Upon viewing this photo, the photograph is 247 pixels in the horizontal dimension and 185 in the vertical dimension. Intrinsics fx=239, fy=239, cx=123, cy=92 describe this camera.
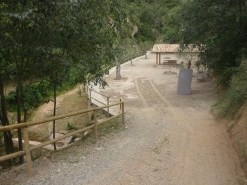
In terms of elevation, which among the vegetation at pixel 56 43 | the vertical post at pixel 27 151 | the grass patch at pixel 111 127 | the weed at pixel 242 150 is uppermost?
the vegetation at pixel 56 43

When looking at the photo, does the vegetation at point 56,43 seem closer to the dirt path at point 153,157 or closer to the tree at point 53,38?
the tree at point 53,38

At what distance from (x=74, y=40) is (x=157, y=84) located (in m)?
11.9

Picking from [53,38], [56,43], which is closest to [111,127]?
[56,43]

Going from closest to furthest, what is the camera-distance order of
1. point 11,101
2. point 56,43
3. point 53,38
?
point 53,38
point 56,43
point 11,101

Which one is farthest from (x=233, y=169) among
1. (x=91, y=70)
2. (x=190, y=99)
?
(x=190, y=99)

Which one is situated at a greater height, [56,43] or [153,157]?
[56,43]

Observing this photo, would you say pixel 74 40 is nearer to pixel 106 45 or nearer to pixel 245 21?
pixel 106 45

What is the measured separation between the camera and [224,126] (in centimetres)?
820

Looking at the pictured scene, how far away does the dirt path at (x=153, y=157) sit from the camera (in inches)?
189

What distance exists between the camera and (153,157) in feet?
19.5

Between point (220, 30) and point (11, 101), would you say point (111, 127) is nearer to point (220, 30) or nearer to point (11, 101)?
point (220, 30)

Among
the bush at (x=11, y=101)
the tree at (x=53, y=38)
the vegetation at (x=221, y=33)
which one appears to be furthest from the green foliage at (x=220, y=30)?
the bush at (x=11, y=101)

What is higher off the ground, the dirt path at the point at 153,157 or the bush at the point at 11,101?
the dirt path at the point at 153,157

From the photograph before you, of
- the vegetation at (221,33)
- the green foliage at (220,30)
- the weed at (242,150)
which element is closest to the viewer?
the weed at (242,150)
